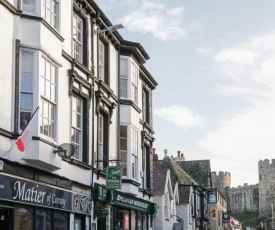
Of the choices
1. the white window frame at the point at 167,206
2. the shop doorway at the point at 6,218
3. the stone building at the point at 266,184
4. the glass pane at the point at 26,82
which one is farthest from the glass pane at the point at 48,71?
the stone building at the point at 266,184

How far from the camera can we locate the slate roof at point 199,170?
A: 68.8 metres

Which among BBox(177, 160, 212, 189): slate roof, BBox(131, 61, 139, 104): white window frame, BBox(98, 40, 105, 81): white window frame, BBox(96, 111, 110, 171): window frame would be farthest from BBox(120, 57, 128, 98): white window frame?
BBox(177, 160, 212, 189): slate roof

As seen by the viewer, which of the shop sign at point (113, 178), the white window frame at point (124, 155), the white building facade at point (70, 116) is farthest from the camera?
the white window frame at point (124, 155)

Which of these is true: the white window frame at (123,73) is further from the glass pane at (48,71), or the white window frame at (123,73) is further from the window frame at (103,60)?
the glass pane at (48,71)

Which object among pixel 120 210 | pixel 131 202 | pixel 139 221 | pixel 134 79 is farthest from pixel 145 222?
pixel 134 79

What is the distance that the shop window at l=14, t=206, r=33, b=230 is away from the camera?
16266mm

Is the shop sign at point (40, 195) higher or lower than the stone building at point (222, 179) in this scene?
lower

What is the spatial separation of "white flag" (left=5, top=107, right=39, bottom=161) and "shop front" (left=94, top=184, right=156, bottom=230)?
7402mm

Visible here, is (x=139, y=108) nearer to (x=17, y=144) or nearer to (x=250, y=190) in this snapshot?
(x=17, y=144)

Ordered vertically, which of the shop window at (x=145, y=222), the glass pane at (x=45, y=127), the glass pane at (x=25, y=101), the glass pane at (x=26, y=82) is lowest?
the shop window at (x=145, y=222)

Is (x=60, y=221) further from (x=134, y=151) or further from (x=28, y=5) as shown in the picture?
(x=134, y=151)

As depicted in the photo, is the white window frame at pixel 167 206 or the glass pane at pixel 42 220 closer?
the glass pane at pixel 42 220

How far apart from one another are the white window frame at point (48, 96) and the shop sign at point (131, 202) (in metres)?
6.58

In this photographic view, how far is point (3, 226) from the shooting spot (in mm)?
15812
